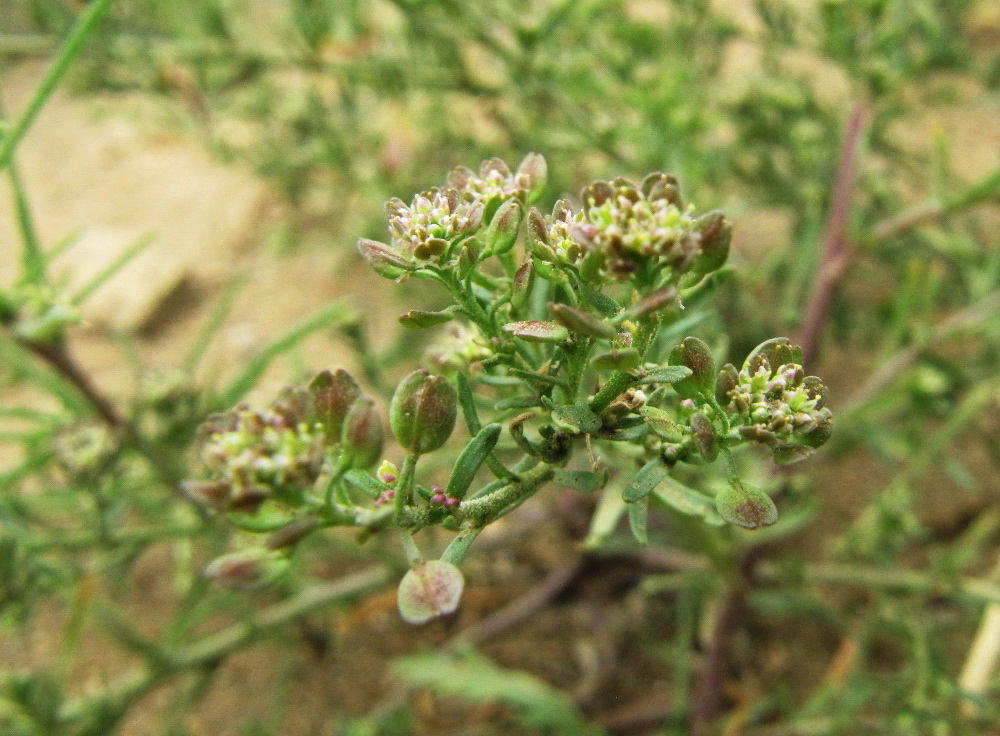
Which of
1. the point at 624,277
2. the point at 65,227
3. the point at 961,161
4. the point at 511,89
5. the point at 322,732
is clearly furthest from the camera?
the point at 65,227

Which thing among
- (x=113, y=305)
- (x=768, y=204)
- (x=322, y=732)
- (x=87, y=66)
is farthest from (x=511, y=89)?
(x=113, y=305)

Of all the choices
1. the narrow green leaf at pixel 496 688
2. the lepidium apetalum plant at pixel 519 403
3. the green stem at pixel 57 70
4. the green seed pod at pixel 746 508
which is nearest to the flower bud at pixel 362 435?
the lepidium apetalum plant at pixel 519 403

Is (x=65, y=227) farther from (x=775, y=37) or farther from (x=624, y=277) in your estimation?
(x=624, y=277)

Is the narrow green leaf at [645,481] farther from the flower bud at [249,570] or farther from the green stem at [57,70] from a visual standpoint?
the green stem at [57,70]

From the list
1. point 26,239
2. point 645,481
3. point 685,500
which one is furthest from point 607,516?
point 26,239

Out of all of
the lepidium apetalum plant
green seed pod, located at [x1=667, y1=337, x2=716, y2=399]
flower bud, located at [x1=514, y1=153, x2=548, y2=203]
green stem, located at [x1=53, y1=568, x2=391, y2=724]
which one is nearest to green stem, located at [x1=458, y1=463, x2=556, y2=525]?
the lepidium apetalum plant
